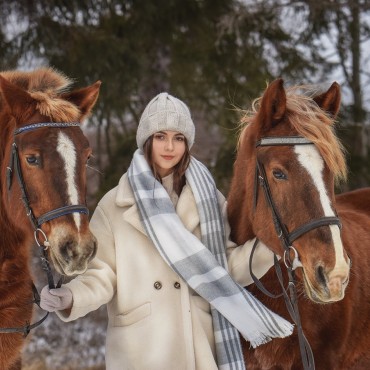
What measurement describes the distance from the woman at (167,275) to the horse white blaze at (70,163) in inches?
14.5

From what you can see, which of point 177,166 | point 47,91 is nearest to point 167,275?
point 177,166

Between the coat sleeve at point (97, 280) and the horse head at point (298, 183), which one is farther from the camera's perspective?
the coat sleeve at point (97, 280)

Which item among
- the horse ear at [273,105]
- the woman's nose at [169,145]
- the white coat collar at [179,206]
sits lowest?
the white coat collar at [179,206]

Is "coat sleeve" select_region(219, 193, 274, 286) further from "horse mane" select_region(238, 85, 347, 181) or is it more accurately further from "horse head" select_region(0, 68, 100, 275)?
"horse head" select_region(0, 68, 100, 275)

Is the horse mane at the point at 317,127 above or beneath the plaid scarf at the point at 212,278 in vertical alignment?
above

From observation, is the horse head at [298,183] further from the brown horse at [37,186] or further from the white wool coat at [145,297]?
the brown horse at [37,186]

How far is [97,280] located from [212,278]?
53cm

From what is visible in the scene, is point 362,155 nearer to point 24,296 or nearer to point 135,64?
point 135,64

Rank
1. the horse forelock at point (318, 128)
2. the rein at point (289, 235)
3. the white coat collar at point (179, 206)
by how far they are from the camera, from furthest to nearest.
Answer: the white coat collar at point (179, 206)
the horse forelock at point (318, 128)
the rein at point (289, 235)

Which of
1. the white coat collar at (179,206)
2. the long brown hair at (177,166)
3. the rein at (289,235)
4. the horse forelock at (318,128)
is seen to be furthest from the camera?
the long brown hair at (177,166)

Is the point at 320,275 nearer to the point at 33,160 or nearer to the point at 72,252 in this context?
the point at 72,252

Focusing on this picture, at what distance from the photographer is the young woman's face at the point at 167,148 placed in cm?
295

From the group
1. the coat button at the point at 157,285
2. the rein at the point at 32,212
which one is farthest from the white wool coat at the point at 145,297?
the rein at the point at 32,212

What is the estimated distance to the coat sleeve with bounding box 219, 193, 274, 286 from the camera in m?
2.90
